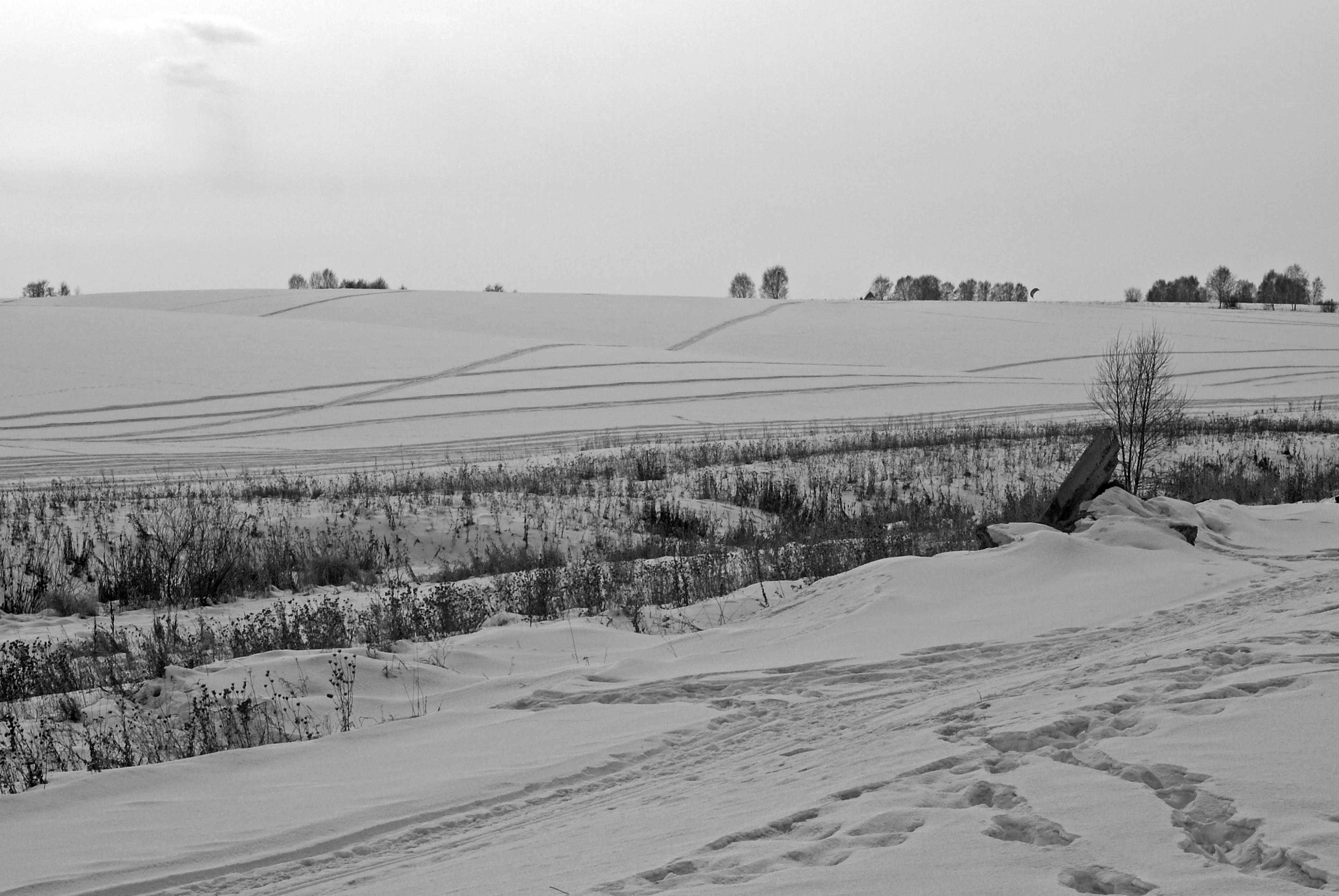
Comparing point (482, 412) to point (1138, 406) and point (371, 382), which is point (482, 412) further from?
point (1138, 406)

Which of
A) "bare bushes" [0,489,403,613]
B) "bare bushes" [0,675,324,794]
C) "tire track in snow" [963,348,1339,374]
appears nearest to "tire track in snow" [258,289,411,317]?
"tire track in snow" [963,348,1339,374]

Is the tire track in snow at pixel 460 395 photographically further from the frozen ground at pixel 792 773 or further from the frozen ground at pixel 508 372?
the frozen ground at pixel 792 773

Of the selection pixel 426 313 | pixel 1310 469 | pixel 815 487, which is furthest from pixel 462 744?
pixel 426 313

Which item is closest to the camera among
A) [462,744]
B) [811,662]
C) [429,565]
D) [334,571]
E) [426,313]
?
[462,744]

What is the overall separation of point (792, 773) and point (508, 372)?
3718cm

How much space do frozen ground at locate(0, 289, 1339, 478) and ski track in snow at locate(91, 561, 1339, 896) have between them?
1820cm

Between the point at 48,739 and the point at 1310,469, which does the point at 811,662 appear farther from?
the point at 1310,469

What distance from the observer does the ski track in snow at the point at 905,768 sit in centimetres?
349

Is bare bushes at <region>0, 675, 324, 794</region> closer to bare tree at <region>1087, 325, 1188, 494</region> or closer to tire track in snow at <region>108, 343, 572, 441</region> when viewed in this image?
bare tree at <region>1087, 325, 1188, 494</region>

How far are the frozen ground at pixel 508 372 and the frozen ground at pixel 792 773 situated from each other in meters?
17.4

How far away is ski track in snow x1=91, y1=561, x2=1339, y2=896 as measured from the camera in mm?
3494

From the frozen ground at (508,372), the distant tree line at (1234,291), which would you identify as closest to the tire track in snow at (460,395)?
the frozen ground at (508,372)

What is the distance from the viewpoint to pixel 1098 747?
169 inches

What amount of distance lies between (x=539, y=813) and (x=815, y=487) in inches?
495
